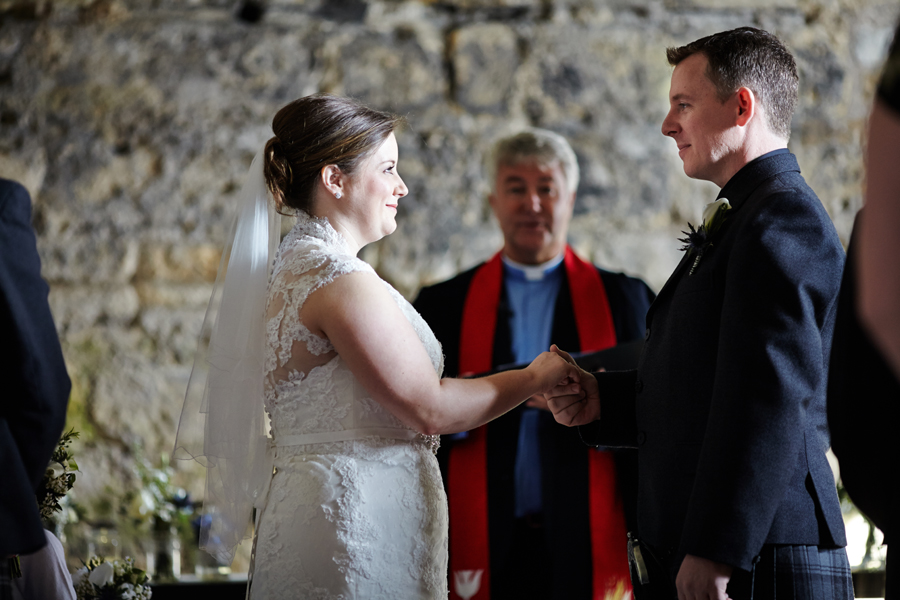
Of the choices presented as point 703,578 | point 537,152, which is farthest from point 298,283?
point 537,152

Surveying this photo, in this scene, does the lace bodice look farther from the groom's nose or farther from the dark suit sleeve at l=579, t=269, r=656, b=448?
the groom's nose

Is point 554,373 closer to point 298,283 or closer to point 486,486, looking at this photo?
point 298,283

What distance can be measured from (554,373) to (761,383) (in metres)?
0.63

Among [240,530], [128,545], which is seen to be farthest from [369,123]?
[128,545]

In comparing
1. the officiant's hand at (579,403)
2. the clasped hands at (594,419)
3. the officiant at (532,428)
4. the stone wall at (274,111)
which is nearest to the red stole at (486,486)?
Answer: the officiant at (532,428)

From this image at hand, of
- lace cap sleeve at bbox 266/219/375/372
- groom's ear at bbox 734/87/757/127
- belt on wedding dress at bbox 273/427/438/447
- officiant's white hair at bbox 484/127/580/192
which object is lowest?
belt on wedding dress at bbox 273/427/438/447

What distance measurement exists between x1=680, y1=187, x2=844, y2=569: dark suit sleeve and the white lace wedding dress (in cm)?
62

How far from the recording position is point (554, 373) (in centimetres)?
199

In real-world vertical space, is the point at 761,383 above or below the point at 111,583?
above

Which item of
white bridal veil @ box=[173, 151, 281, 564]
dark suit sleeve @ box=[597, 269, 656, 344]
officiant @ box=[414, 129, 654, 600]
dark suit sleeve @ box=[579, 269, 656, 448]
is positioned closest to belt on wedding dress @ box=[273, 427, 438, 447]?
white bridal veil @ box=[173, 151, 281, 564]

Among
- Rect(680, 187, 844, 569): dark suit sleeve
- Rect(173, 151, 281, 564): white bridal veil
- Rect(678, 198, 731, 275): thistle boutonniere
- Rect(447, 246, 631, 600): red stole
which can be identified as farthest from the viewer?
Rect(447, 246, 631, 600): red stole

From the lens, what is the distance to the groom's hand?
1438 millimetres

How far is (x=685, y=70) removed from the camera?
1.84 meters

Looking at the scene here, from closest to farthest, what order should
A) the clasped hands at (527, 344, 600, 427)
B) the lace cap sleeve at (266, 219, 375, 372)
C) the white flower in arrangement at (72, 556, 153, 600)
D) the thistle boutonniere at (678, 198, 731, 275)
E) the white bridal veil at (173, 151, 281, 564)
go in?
the thistle boutonniere at (678, 198, 731, 275) → the lace cap sleeve at (266, 219, 375, 372) → the white bridal veil at (173, 151, 281, 564) → the clasped hands at (527, 344, 600, 427) → the white flower in arrangement at (72, 556, 153, 600)
